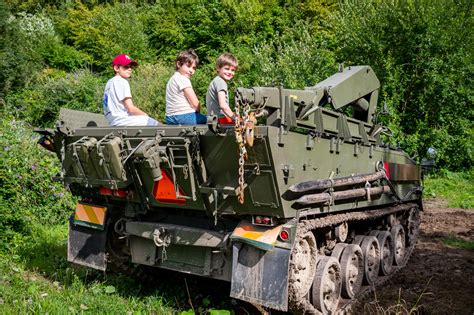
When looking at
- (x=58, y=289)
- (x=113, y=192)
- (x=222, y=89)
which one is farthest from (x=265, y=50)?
(x=58, y=289)

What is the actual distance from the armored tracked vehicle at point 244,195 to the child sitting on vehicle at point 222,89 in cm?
37

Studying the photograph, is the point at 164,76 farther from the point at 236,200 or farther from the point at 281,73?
the point at 236,200

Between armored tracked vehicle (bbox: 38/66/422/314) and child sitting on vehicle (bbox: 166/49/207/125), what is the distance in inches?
25.8

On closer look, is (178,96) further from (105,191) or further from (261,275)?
(261,275)

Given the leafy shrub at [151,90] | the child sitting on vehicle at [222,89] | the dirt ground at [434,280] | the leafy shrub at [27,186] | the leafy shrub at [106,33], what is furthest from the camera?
the leafy shrub at [106,33]

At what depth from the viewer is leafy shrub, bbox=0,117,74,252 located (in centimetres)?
761

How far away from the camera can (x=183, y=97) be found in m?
5.31

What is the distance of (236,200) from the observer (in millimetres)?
4473

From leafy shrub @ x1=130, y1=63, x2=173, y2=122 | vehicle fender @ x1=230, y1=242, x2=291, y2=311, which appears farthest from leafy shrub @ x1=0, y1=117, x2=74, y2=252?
leafy shrub @ x1=130, y1=63, x2=173, y2=122

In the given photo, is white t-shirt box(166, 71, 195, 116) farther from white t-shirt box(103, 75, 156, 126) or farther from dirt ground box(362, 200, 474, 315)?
dirt ground box(362, 200, 474, 315)

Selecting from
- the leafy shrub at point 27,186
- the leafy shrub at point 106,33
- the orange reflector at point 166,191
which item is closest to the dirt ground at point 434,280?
the orange reflector at point 166,191

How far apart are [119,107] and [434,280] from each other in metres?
4.74

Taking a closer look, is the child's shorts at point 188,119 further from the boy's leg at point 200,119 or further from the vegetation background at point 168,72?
the vegetation background at point 168,72

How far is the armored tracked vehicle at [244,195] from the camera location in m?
4.27
